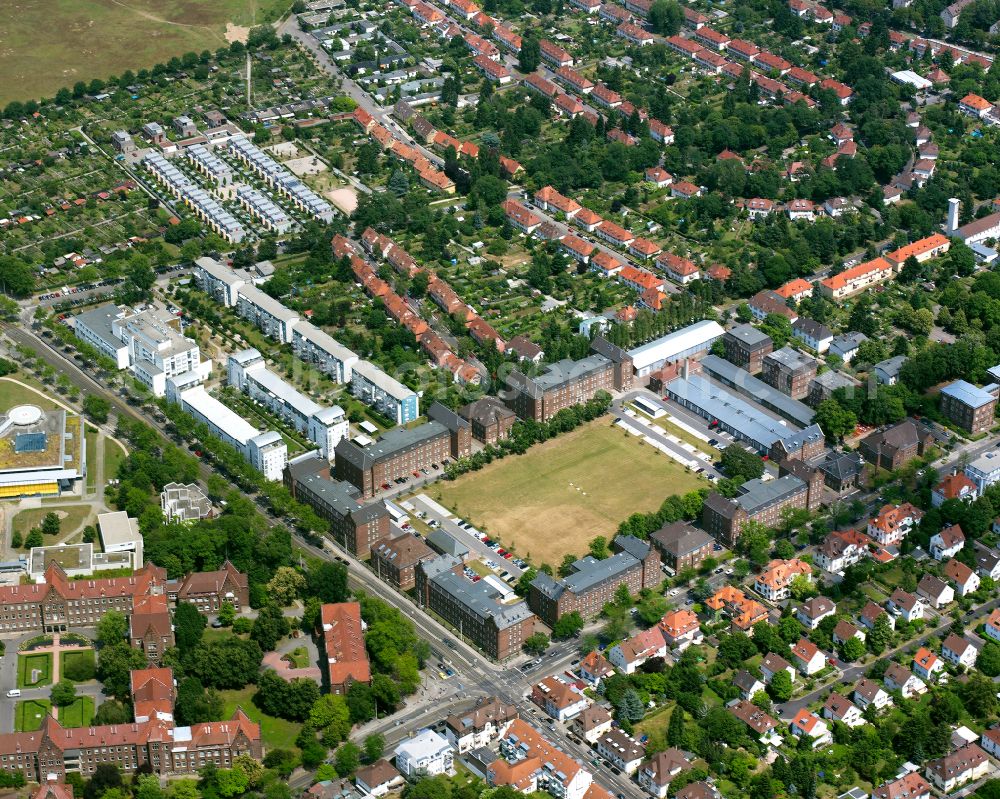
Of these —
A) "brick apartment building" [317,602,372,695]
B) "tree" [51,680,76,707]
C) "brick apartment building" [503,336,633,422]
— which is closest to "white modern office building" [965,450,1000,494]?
"brick apartment building" [503,336,633,422]

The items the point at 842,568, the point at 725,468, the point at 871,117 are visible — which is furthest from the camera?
the point at 871,117

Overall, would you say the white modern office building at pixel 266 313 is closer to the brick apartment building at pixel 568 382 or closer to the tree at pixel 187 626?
the brick apartment building at pixel 568 382

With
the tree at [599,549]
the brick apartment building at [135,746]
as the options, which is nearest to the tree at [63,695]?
the brick apartment building at [135,746]

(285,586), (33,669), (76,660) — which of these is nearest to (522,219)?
(285,586)

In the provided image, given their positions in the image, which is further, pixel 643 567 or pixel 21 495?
pixel 21 495

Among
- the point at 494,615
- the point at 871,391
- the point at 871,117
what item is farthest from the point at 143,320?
the point at 871,117

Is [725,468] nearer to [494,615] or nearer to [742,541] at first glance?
[742,541]
